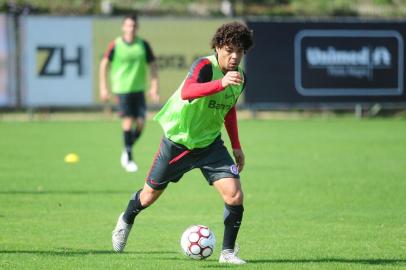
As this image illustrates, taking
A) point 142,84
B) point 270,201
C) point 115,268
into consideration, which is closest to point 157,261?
point 115,268

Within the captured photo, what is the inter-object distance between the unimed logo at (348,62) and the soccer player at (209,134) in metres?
18.6

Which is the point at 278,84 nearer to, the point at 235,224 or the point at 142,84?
the point at 142,84

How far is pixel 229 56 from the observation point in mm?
7566

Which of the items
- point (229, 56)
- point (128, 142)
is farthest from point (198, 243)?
point (128, 142)

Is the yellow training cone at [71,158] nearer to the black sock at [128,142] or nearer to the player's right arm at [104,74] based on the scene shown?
the black sock at [128,142]

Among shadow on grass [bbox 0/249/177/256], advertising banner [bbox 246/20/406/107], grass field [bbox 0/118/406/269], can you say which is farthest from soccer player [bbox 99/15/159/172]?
advertising banner [bbox 246/20/406/107]

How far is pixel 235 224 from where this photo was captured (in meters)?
7.88

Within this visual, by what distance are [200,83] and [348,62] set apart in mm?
19819

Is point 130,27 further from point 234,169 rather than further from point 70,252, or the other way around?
point 234,169

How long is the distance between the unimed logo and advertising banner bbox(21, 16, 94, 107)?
6035 mm

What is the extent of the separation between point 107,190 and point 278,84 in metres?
13.9

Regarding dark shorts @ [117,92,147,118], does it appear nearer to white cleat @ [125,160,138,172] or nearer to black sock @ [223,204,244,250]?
white cleat @ [125,160,138,172]

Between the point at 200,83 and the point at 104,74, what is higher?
the point at 200,83

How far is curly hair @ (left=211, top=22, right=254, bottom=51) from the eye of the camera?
746cm
